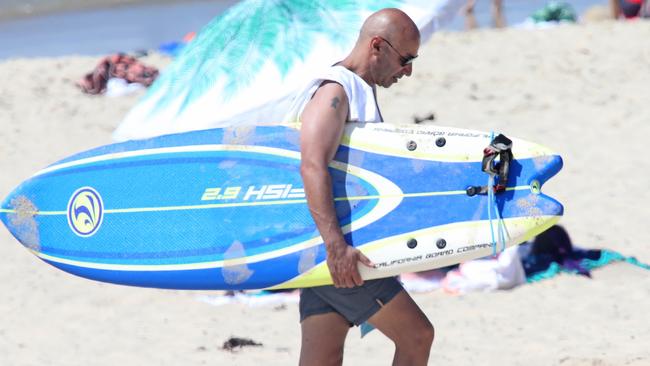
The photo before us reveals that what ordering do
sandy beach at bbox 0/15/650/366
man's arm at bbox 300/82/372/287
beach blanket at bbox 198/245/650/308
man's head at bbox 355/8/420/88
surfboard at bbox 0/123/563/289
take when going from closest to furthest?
1. man's arm at bbox 300/82/372/287
2. man's head at bbox 355/8/420/88
3. surfboard at bbox 0/123/563/289
4. sandy beach at bbox 0/15/650/366
5. beach blanket at bbox 198/245/650/308

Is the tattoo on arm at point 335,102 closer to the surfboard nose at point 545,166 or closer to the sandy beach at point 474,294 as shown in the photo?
the surfboard nose at point 545,166

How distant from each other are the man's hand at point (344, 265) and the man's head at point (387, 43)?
51 centimetres

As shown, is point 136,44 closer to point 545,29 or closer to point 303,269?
point 545,29

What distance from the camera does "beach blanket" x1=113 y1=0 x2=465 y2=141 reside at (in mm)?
5164

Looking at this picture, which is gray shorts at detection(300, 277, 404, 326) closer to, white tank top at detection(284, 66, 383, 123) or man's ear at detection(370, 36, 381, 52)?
white tank top at detection(284, 66, 383, 123)

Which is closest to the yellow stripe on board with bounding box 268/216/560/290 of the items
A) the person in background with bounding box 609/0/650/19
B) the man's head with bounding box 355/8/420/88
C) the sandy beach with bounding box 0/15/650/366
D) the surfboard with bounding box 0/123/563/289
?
the surfboard with bounding box 0/123/563/289

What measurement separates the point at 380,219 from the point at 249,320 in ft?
7.09

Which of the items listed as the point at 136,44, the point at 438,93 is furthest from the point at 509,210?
the point at 136,44

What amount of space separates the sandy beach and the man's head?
1828 millimetres

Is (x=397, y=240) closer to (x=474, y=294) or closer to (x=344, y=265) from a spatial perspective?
(x=344, y=265)

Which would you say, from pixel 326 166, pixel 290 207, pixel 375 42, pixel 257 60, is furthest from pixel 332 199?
pixel 257 60

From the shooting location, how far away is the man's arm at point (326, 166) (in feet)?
9.95

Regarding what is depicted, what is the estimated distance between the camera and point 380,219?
3.25 m

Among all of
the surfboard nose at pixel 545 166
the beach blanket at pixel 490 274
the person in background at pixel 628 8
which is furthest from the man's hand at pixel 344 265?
the person in background at pixel 628 8
